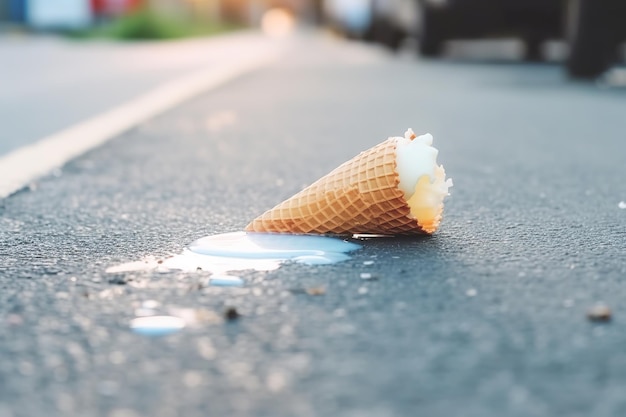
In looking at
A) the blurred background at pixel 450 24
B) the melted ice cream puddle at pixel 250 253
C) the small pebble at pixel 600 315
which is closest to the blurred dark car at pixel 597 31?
the blurred background at pixel 450 24

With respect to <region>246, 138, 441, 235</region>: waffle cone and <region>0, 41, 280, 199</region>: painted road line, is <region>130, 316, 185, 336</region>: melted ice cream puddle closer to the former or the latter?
<region>246, 138, 441, 235</region>: waffle cone

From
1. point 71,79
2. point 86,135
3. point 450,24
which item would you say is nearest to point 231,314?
point 86,135

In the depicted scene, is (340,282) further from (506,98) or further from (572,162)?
(506,98)

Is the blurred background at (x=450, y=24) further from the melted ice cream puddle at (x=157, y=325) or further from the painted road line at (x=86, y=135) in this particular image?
the melted ice cream puddle at (x=157, y=325)

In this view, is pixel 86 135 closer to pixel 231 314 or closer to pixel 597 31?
pixel 231 314

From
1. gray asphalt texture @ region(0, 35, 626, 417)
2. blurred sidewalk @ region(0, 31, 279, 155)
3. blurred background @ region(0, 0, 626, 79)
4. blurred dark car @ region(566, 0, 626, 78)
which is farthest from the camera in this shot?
blurred background @ region(0, 0, 626, 79)

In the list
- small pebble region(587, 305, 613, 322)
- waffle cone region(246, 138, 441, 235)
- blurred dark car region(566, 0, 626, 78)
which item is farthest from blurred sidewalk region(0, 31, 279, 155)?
blurred dark car region(566, 0, 626, 78)
